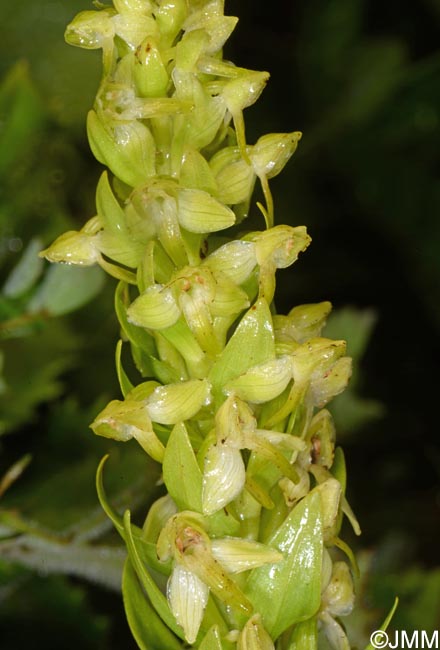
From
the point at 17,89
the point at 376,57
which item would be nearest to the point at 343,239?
the point at 376,57

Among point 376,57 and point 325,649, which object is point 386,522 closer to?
point 325,649

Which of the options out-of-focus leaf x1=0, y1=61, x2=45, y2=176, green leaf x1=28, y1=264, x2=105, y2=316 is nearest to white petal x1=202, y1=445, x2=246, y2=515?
green leaf x1=28, y1=264, x2=105, y2=316

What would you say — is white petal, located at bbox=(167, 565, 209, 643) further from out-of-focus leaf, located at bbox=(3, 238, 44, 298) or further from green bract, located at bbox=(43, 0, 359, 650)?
out-of-focus leaf, located at bbox=(3, 238, 44, 298)

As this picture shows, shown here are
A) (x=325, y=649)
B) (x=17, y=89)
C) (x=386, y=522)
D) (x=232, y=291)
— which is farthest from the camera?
(x=386, y=522)

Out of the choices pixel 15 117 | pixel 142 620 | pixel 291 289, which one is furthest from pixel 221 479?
pixel 291 289

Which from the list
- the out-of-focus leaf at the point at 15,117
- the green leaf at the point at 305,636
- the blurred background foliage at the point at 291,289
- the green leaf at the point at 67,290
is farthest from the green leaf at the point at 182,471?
the out-of-focus leaf at the point at 15,117

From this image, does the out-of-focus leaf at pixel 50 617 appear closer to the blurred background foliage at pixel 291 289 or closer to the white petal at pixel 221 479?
the blurred background foliage at pixel 291 289

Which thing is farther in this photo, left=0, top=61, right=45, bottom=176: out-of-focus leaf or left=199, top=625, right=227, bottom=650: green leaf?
left=0, top=61, right=45, bottom=176: out-of-focus leaf
